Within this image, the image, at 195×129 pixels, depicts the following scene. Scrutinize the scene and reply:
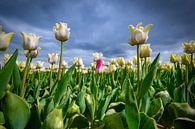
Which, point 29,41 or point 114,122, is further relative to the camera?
point 29,41

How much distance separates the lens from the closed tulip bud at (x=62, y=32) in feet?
8.06

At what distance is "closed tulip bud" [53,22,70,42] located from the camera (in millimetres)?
2456

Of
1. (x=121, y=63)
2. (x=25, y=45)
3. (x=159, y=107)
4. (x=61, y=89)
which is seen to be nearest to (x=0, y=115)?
(x=61, y=89)

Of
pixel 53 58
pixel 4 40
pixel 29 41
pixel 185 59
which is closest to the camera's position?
pixel 4 40

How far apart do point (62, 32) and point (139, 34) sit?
2.81ft

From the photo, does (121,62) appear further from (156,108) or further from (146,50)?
(156,108)

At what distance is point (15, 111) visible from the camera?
50.8 inches

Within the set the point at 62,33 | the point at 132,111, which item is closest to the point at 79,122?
the point at 132,111

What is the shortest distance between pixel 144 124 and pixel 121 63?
4.06m

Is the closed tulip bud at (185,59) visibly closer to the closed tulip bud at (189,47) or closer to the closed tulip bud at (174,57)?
the closed tulip bud at (189,47)

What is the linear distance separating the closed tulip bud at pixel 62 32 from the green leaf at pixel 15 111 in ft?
4.12

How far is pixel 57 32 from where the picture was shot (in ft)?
8.12

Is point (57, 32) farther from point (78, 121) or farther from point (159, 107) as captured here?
point (159, 107)

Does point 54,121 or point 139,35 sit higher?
point 139,35
